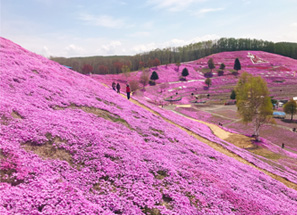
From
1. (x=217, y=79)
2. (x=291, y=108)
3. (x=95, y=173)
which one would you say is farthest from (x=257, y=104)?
(x=217, y=79)

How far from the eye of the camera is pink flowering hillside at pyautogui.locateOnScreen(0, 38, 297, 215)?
6.65 m

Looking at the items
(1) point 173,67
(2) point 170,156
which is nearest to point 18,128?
(2) point 170,156

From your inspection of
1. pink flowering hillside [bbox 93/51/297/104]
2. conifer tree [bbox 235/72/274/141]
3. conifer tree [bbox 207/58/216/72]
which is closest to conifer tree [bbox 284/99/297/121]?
conifer tree [bbox 235/72/274/141]

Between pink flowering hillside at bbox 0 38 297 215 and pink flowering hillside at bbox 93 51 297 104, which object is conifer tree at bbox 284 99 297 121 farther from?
pink flowering hillside at bbox 0 38 297 215

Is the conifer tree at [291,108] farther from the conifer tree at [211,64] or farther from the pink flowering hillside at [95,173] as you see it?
the conifer tree at [211,64]

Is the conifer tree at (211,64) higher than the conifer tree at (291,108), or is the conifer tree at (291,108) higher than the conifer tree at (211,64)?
the conifer tree at (211,64)

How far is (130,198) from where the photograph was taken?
7.75 m

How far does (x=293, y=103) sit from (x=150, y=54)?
500ft

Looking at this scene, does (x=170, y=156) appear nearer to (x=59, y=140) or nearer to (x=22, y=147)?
(x=59, y=140)

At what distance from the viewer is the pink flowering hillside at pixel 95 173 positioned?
665 centimetres

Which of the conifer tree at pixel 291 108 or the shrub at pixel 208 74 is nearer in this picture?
the conifer tree at pixel 291 108

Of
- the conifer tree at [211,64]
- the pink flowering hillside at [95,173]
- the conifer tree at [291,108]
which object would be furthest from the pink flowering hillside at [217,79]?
the pink flowering hillside at [95,173]

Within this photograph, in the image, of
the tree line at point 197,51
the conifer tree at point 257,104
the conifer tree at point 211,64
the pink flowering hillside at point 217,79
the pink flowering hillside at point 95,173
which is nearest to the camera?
the pink flowering hillside at point 95,173

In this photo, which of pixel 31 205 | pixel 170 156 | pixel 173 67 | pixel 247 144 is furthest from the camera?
pixel 173 67
